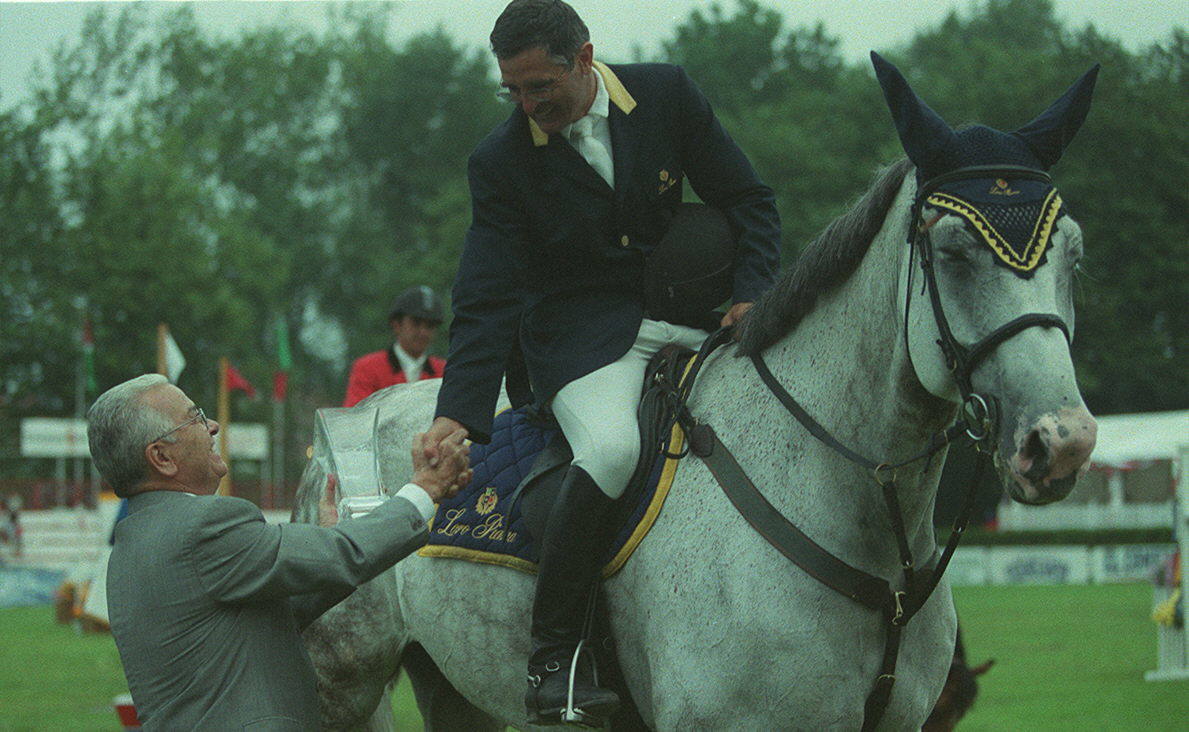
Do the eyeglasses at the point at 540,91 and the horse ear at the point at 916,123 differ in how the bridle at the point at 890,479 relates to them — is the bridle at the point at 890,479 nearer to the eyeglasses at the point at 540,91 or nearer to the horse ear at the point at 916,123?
the horse ear at the point at 916,123

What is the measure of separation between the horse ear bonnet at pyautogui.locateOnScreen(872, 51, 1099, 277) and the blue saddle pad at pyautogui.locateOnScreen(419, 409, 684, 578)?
1570 millimetres

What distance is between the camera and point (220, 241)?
5109 cm

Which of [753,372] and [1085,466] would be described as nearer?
[1085,466]

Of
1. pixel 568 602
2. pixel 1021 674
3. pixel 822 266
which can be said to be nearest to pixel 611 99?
pixel 822 266

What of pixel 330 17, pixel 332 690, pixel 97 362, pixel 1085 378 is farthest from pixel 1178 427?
pixel 330 17

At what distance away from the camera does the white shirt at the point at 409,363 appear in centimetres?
858

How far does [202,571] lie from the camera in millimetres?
3521

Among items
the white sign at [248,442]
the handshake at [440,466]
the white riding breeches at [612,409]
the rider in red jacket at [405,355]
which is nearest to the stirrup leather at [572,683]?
the white riding breeches at [612,409]

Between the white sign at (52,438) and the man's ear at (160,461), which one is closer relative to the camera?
the man's ear at (160,461)

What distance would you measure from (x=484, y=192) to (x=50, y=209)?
42.5 meters

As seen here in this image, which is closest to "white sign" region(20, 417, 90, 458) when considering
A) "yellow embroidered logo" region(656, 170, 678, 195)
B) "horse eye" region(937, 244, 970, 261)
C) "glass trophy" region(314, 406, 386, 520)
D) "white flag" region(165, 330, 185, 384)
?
"white flag" region(165, 330, 185, 384)

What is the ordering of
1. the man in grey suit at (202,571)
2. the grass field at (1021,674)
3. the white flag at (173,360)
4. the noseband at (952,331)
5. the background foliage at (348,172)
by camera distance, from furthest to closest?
the background foliage at (348,172) → the white flag at (173,360) → the grass field at (1021,674) → the man in grey suit at (202,571) → the noseband at (952,331)

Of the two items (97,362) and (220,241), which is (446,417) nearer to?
(97,362)

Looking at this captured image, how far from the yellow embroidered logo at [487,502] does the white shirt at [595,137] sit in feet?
3.66
